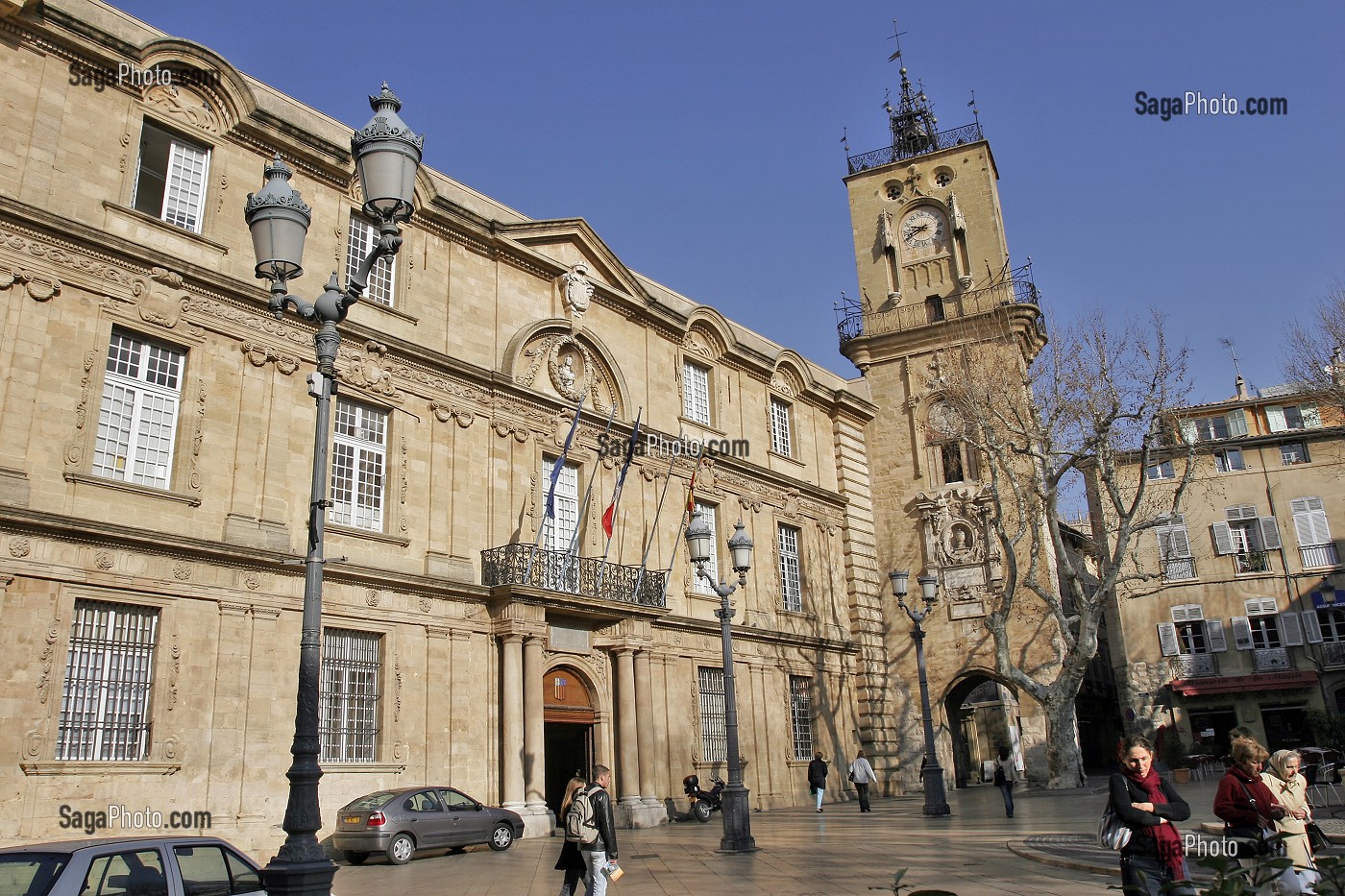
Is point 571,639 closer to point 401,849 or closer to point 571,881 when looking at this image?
point 401,849

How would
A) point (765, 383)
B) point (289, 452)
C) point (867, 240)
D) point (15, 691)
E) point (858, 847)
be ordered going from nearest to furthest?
point (15, 691)
point (858, 847)
point (289, 452)
point (765, 383)
point (867, 240)

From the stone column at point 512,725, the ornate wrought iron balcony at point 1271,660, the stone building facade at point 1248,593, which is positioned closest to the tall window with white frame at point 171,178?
the stone column at point 512,725

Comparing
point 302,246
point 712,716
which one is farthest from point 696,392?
point 302,246

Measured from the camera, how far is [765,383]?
95.2ft

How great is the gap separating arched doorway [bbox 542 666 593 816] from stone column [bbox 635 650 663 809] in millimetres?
1050

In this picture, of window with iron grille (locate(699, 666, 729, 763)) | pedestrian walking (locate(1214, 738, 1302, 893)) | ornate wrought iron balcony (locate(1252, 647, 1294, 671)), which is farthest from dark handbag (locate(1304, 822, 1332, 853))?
ornate wrought iron balcony (locate(1252, 647, 1294, 671))

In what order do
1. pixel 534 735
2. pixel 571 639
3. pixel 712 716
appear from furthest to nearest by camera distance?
1. pixel 712 716
2. pixel 571 639
3. pixel 534 735

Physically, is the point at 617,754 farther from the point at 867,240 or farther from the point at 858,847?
the point at 867,240

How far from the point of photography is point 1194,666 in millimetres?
36438

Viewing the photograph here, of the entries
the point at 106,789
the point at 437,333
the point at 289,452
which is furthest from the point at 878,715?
the point at 106,789

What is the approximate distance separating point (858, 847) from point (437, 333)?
11.8 meters

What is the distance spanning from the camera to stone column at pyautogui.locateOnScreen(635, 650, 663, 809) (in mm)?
20844

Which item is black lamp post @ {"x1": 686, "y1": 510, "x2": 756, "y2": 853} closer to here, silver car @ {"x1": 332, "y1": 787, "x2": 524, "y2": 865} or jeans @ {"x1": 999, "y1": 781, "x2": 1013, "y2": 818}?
silver car @ {"x1": 332, "y1": 787, "x2": 524, "y2": 865}

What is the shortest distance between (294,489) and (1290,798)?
1427 cm
